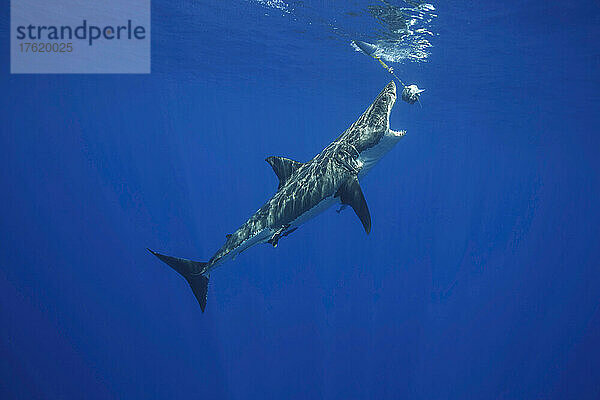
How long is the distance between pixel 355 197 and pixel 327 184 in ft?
1.77

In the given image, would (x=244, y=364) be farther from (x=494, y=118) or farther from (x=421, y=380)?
(x=494, y=118)

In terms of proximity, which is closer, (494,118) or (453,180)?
(494,118)

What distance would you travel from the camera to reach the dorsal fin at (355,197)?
16.3 feet

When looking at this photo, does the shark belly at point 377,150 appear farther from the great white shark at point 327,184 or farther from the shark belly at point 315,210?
the shark belly at point 315,210

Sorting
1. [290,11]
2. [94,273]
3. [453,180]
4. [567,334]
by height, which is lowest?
[567,334]

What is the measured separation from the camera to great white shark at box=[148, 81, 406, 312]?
5441 mm

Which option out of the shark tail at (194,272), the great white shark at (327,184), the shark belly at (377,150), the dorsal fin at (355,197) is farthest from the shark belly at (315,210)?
the shark tail at (194,272)

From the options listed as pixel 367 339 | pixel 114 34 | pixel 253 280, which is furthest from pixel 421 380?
pixel 114 34

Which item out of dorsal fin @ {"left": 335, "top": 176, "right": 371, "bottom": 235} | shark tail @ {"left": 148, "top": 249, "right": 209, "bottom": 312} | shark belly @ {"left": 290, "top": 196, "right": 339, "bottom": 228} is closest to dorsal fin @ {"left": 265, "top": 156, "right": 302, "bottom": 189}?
shark belly @ {"left": 290, "top": 196, "right": 339, "bottom": 228}

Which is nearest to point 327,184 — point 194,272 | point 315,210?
point 315,210

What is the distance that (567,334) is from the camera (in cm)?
2738

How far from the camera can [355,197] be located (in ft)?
17.0

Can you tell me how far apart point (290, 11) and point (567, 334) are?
29.5 m

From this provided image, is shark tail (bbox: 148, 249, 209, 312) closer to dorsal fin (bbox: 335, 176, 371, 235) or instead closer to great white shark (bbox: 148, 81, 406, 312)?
great white shark (bbox: 148, 81, 406, 312)
